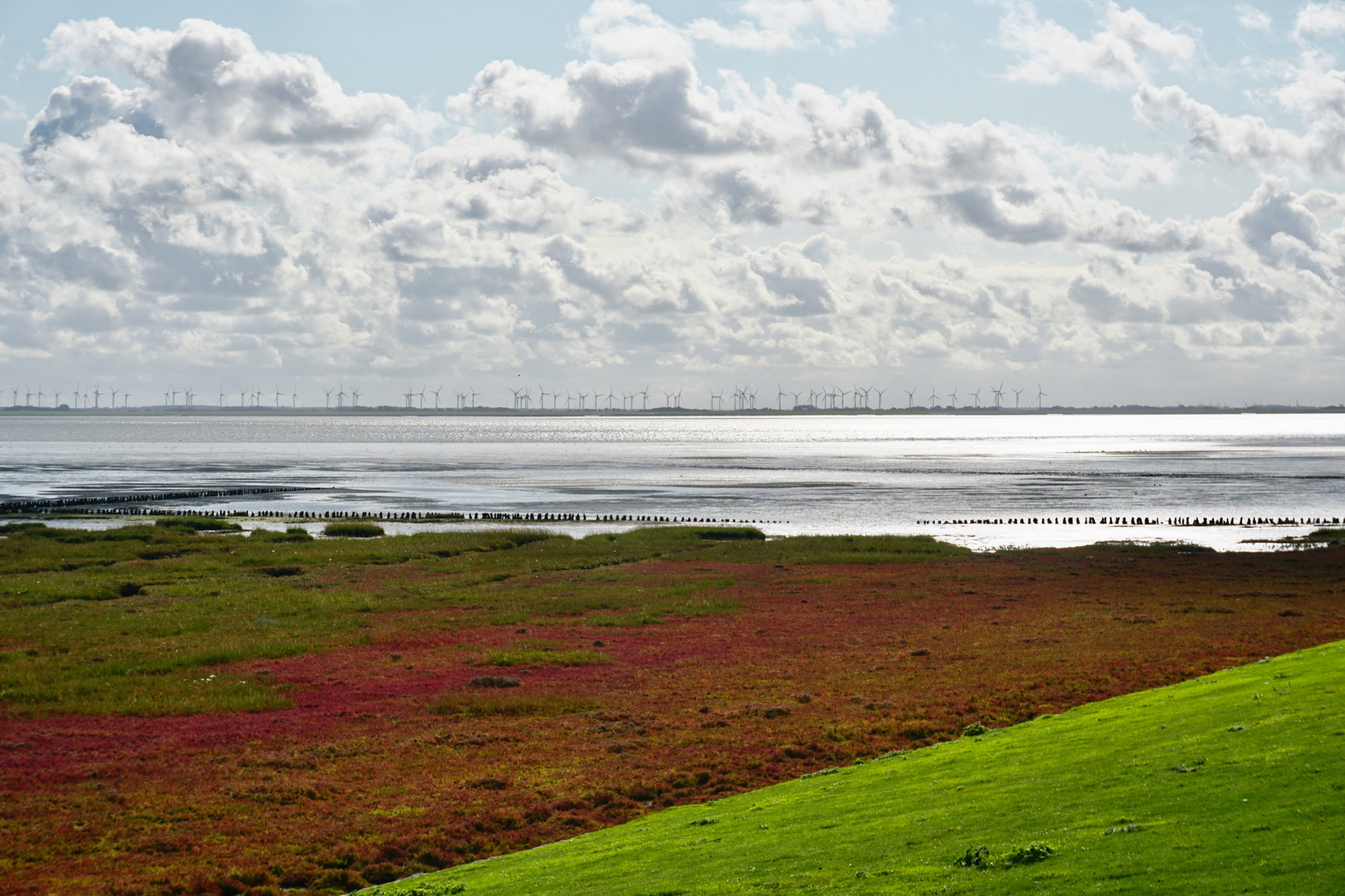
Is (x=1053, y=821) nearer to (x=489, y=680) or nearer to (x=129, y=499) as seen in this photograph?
(x=489, y=680)

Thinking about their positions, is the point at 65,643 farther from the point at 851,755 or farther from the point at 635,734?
→ the point at 851,755

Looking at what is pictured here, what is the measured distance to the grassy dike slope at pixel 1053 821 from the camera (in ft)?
40.0

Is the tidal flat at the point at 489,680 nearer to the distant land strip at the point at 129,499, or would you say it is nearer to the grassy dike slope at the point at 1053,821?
the grassy dike slope at the point at 1053,821

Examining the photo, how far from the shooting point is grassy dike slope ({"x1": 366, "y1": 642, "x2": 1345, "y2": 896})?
40.0 ft

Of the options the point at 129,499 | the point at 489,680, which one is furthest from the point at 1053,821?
the point at 129,499

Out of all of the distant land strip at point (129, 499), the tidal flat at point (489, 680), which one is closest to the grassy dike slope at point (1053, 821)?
the tidal flat at point (489, 680)

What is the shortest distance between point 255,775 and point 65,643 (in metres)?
21.2

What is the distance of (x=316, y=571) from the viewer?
66812 mm

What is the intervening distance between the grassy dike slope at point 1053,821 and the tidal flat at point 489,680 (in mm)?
4123

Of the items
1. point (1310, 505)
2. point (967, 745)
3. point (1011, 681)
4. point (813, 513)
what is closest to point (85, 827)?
point (967, 745)

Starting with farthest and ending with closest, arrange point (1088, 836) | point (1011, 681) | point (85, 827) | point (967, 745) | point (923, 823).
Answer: point (1011, 681), point (967, 745), point (85, 827), point (923, 823), point (1088, 836)

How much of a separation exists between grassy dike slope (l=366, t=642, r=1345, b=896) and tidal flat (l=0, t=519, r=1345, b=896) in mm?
4123

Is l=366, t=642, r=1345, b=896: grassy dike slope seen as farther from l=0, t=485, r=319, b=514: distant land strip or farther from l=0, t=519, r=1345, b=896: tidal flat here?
l=0, t=485, r=319, b=514: distant land strip

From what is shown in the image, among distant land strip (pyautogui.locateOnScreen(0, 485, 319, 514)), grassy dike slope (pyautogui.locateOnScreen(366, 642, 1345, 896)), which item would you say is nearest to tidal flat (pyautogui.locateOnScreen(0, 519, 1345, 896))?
grassy dike slope (pyautogui.locateOnScreen(366, 642, 1345, 896))
